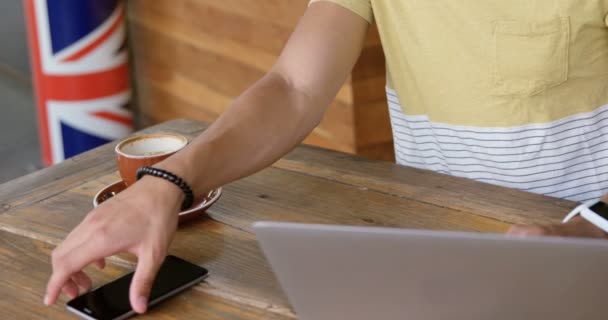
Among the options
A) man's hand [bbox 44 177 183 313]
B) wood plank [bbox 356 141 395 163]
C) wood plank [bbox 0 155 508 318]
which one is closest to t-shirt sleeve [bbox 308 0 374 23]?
wood plank [bbox 0 155 508 318]

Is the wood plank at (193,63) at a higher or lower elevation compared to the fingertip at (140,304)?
lower

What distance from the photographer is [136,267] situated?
46.1 inches

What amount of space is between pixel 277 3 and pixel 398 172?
5.01ft

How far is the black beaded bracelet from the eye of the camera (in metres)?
1.21

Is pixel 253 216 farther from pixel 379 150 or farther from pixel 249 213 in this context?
pixel 379 150

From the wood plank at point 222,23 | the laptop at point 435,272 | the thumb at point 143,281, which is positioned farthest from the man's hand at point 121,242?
the wood plank at point 222,23

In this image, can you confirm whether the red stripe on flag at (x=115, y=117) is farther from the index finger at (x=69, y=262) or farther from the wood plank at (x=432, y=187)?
the index finger at (x=69, y=262)

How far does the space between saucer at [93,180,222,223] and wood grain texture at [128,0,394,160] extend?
135 cm

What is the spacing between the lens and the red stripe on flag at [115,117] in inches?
132

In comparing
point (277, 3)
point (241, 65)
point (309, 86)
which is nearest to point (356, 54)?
point (309, 86)

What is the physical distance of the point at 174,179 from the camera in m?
1.22

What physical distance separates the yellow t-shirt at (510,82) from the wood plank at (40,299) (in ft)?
2.11

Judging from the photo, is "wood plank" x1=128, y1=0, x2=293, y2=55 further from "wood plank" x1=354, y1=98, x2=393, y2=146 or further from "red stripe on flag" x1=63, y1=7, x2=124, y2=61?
"wood plank" x1=354, y1=98, x2=393, y2=146

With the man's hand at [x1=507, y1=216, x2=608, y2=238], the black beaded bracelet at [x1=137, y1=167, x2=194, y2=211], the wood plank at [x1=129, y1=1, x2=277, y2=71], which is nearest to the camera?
the man's hand at [x1=507, y1=216, x2=608, y2=238]
